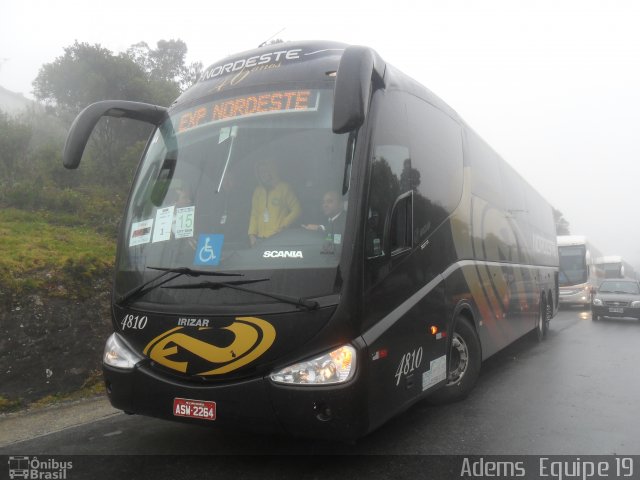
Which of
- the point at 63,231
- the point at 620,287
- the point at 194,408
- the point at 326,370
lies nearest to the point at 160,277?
the point at 194,408

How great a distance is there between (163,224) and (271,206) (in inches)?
37.5

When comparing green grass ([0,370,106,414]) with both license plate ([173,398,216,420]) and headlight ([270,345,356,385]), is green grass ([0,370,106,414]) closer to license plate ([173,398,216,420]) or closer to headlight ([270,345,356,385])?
license plate ([173,398,216,420])

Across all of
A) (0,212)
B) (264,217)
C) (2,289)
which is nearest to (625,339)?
(264,217)

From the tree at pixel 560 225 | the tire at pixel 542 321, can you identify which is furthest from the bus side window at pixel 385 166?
the tree at pixel 560 225

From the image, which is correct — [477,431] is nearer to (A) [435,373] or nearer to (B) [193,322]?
(A) [435,373]

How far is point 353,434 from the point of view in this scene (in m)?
3.51

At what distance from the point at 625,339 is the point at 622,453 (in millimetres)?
8525

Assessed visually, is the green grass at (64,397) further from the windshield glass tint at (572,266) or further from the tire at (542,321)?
the windshield glass tint at (572,266)

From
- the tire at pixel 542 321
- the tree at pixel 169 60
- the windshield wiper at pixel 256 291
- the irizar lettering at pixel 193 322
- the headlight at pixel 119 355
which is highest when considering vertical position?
the tree at pixel 169 60

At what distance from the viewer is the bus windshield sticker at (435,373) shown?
14.9ft

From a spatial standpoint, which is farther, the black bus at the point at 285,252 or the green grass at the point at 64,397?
the green grass at the point at 64,397

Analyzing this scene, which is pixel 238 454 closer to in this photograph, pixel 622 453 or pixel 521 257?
pixel 622 453

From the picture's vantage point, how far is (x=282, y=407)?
11.5 ft

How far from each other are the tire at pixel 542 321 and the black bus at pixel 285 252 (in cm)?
616
